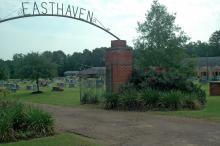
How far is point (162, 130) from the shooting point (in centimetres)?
1011

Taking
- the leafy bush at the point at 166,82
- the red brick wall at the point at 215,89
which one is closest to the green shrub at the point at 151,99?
the leafy bush at the point at 166,82

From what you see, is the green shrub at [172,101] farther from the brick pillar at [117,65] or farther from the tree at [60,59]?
the tree at [60,59]

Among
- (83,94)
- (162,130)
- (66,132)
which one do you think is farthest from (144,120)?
(83,94)

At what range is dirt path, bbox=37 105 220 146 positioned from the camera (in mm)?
8492

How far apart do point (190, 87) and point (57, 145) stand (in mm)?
10435

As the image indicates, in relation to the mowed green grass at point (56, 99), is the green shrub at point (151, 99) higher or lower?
higher

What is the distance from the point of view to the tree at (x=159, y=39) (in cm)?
3416

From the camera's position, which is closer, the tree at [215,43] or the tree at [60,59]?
the tree at [215,43]

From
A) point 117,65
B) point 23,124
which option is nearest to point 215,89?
point 117,65

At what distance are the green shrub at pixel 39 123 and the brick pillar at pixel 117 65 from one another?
783 cm

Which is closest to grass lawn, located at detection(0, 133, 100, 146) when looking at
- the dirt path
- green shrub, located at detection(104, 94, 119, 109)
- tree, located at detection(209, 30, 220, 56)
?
the dirt path

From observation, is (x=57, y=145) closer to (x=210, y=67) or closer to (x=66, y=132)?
(x=66, y=132)

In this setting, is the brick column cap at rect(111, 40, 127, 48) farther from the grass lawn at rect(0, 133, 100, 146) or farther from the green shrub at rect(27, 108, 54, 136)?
the grass lawn at rect(0, 133, 100, 146)

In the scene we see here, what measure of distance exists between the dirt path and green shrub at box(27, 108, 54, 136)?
0.80 meters
